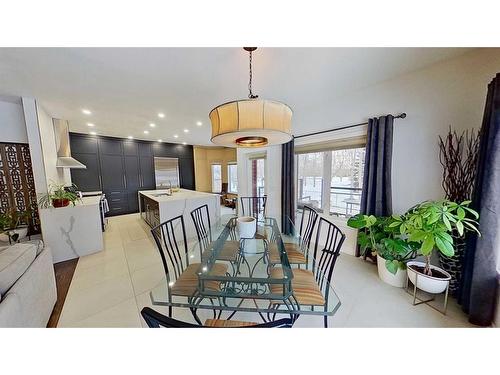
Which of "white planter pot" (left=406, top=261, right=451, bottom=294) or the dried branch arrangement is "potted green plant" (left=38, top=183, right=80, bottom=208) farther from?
the dried branch arrangement

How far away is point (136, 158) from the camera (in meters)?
5.79

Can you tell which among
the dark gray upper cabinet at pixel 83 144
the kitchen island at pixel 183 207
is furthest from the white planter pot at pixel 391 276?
the dark gray upper cabinet at pixel 83 144

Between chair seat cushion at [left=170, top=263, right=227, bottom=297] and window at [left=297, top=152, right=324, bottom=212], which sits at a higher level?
window at [left=297, top=152, right=324, bottom=212]

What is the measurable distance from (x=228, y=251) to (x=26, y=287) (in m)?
1.51

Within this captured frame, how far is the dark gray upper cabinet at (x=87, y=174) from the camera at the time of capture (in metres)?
4.85

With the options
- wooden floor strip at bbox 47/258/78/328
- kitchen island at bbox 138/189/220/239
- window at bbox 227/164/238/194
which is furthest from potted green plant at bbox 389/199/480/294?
window at bbox 227/164/238/194

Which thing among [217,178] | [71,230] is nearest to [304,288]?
Result: [71,230]

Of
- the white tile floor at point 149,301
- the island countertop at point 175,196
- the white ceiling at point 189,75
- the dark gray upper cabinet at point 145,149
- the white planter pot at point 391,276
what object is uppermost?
the white ceiling at point 189,75

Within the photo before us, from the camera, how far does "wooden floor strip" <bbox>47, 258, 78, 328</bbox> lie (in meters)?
1.59

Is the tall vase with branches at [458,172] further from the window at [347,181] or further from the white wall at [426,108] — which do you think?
the window at [347,181]

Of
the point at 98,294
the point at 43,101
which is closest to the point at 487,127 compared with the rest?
the point at 98,294

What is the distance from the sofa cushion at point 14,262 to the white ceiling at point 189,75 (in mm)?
A: 1749

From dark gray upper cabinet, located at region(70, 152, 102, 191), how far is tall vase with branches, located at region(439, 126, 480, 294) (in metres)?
7.42
